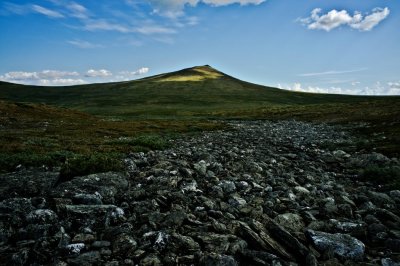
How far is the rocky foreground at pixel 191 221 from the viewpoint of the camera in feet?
20.2

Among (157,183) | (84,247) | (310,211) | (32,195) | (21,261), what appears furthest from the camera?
(157,183)

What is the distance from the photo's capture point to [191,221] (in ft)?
25.1

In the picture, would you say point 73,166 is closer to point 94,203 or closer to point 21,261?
point 94,203

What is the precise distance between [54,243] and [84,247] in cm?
62

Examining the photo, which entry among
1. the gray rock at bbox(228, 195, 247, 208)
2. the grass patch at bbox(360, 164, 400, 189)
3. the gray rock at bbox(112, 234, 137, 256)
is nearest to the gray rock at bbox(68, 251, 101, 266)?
the gray rock at bbox(112, 234, 137, 256)

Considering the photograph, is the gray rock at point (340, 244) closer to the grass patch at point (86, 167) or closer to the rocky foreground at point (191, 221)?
the rocky foreground at point (191, 221)

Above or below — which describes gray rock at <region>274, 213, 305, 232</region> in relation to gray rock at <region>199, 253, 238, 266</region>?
below

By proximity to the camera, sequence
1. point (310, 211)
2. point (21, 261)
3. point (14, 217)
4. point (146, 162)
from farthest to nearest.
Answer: point (146, 162), point (310, 211), point (14, 217), point (21, 261)

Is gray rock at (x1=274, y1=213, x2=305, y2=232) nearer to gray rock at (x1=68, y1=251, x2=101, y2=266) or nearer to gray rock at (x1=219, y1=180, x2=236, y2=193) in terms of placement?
gray rock at (x1=219, y1=180, x2=236, y2=193)

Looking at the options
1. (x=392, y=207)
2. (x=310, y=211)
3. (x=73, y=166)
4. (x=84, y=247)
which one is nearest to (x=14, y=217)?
(x=84, y=247)

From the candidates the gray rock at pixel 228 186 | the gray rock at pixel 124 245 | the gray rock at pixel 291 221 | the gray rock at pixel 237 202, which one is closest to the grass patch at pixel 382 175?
the gray rock at pixel 228 186

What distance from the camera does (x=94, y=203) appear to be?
891cm

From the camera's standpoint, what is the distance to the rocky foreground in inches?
243

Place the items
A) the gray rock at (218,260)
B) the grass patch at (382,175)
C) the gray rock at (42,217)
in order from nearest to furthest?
the gray rock at (218,260) → the gray rock at (42,217) → the grass patch at (382,175)
